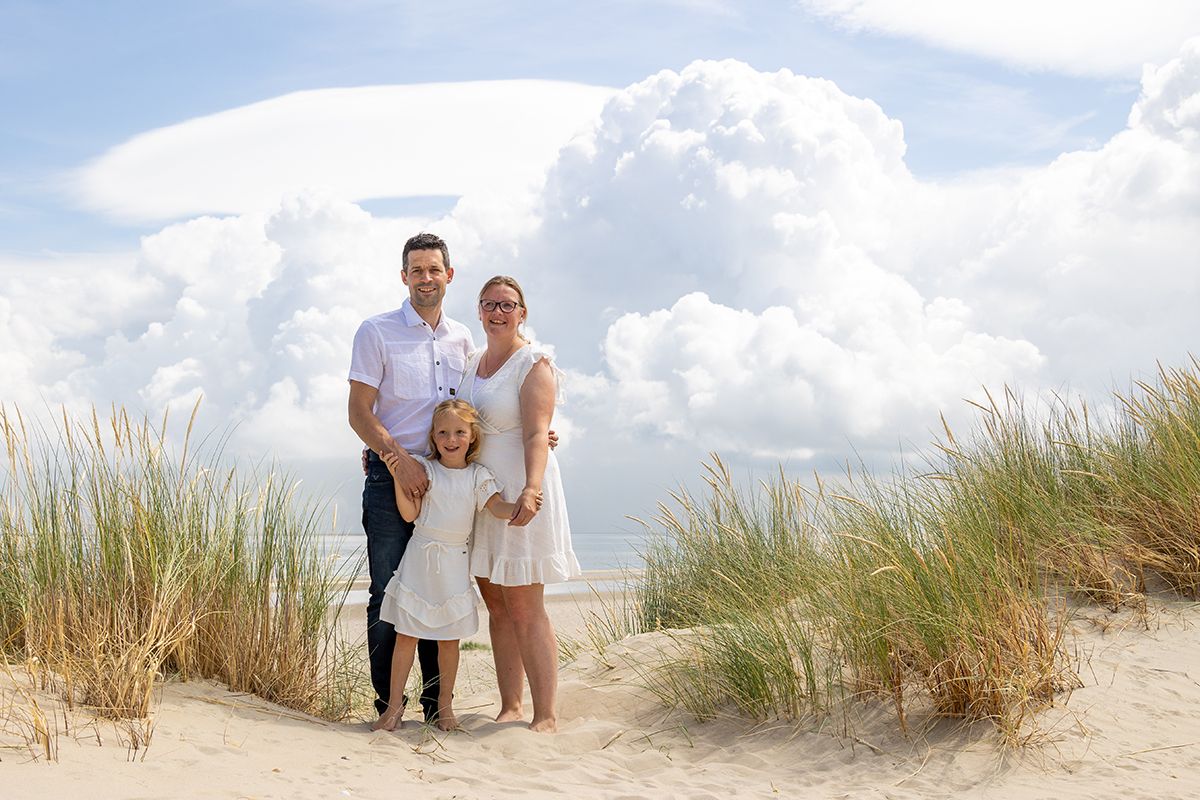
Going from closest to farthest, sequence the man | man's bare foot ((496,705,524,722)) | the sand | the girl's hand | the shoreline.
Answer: the sand < the girl's hand < the man < man's bare foot ((496,705,524,722)) < the shoreline

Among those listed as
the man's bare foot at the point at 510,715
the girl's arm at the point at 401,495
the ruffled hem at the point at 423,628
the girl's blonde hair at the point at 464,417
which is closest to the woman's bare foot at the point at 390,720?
the ruffled hem at the point at 423,628

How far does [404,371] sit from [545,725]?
1829 millimetres

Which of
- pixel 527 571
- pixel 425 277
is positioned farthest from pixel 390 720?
pixel 425 277

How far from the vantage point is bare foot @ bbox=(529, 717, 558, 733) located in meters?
5.03

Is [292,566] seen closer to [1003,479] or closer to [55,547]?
[55,547]

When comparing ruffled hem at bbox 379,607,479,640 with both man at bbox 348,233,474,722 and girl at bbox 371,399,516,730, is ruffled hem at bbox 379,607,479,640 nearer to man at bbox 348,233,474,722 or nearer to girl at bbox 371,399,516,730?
girl at bbox 371,399,516,730

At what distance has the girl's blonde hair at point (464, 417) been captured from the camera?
15.9 ft

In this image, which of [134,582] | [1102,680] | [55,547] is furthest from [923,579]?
[55,547]

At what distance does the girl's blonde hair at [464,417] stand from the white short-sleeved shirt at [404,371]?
144 mm

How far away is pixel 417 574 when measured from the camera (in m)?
4.98

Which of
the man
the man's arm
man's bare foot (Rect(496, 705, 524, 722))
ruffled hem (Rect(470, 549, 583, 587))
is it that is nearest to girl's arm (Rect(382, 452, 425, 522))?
the man's arm

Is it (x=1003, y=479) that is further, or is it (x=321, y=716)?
(x=1003, y=479)

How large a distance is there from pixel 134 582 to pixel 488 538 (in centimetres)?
163

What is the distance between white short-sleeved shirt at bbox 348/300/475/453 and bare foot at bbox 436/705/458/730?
4.16ft
